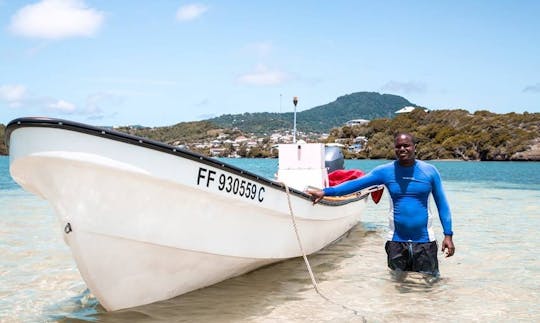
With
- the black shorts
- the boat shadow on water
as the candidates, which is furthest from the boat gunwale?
the black shorts

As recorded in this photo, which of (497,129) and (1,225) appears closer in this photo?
(1,225)

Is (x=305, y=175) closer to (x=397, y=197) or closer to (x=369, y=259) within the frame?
(x=369, y=259)

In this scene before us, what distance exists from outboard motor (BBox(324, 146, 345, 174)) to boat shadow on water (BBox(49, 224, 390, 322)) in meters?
4.78

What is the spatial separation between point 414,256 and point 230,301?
99.9 inches

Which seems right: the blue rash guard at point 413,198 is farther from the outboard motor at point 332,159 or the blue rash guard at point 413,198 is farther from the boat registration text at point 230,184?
the outboard motor at point 332,159

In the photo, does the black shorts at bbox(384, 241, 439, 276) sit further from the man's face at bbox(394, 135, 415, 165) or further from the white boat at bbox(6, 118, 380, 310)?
the white boat at bbox(6, 118, 380, 310)

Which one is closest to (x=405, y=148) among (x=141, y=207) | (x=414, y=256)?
(x=414, y=256)

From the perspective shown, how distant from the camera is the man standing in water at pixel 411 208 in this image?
21.0ft

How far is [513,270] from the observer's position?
9195mm

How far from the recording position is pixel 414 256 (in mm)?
6609

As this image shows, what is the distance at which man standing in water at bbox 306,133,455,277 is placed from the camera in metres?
6.40

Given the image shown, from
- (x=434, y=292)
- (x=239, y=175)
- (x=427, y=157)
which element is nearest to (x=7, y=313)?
(x=239, y=175)

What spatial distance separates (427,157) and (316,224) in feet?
386

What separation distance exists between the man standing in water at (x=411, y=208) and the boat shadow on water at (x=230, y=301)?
1.60m
